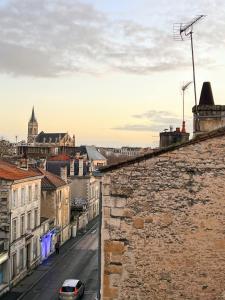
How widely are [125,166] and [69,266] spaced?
109 ft

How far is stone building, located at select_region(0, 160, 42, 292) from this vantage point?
3469 cm

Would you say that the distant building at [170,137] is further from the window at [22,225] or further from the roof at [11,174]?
the window at [22,225]

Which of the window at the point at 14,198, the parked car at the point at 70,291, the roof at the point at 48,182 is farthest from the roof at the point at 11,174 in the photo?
the parked car at the point at 70,291

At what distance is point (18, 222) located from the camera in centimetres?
3706

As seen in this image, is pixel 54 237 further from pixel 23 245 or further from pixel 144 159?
pixel 144 159

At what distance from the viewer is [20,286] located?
1409 inches

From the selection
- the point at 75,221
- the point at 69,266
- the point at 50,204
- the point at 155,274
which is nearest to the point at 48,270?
the point at 69,266

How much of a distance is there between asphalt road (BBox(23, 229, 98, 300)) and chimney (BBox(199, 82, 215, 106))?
781 inches

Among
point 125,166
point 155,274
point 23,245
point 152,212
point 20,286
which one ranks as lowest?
point 20,286

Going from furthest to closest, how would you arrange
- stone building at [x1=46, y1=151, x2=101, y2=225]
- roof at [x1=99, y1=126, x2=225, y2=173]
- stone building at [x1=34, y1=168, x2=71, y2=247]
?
1. stone building at [x1=46, y1=151, x2=101, y2=225]
2. stone building at [x1=34, y1=168, x2=71, y2=247]
3. roof at [x1=99, y1=126, x2=225, y2=173]

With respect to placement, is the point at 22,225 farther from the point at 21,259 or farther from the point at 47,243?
the point at 47,243

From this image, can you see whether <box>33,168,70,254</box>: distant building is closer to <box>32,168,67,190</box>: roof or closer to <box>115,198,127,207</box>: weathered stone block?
<box>32,168,67,190</box>: roof

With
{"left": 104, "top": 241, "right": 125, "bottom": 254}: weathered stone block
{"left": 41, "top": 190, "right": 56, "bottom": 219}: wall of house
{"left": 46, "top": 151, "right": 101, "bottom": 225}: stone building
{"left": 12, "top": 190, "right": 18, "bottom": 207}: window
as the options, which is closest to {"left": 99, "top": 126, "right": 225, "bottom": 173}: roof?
{"left": 104, "top": 241, "right": 125, "bottom": 254}: weathered stone block

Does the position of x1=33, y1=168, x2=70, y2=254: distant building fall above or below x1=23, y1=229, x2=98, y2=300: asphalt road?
above
